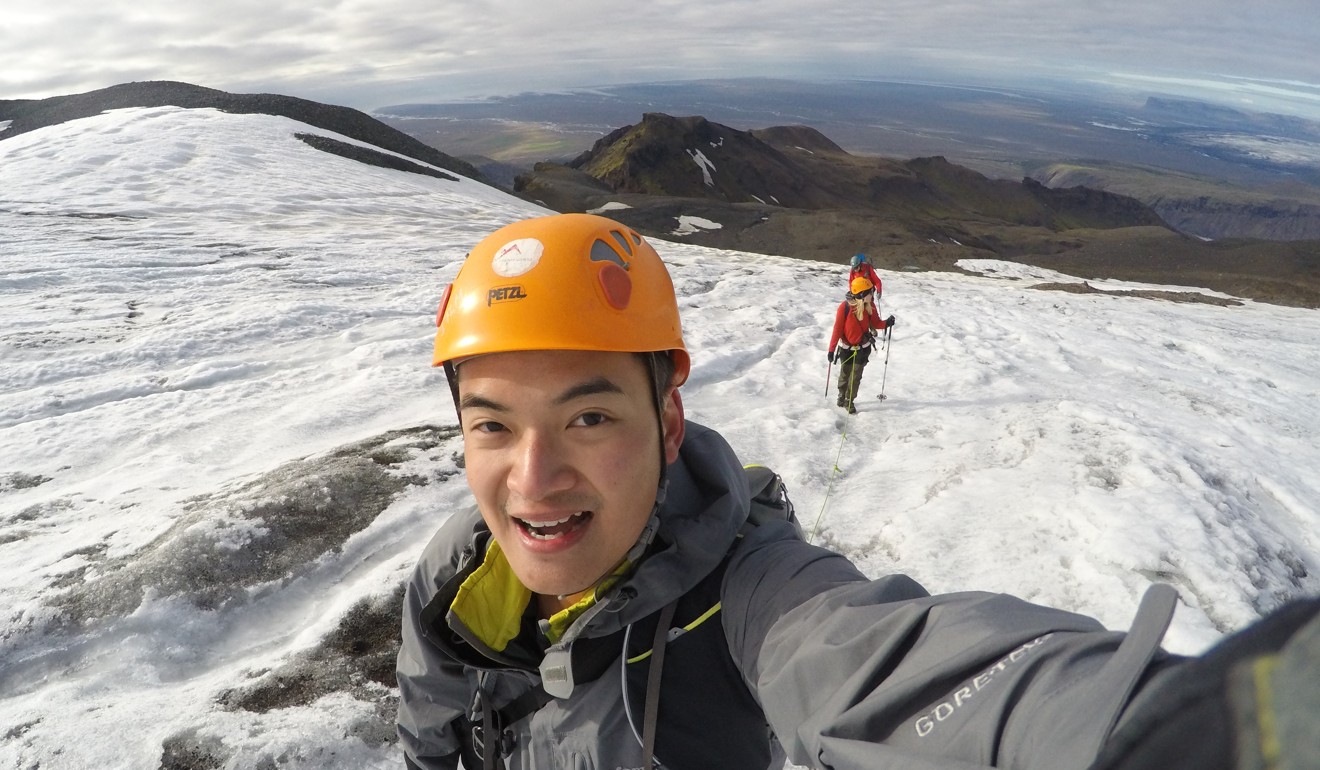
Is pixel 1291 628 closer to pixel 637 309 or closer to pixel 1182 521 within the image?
pixel 637 309

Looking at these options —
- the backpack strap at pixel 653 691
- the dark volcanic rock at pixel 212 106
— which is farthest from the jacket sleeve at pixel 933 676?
the dark volcanic rock at pixel 212 106

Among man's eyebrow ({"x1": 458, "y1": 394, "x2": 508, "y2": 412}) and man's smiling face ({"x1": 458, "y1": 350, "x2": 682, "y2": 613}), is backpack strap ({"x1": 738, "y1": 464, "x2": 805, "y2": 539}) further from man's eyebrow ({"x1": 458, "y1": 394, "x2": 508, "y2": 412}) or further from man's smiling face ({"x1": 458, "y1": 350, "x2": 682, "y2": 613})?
man's eyebrow ({"x1": 458, "y1": 394, "x2": 508, "y2": 412})

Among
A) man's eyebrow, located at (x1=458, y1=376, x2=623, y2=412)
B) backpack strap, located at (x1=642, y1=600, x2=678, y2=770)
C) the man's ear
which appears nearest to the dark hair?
the man's ear

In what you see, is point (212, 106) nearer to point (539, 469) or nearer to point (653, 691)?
point (539, 469)

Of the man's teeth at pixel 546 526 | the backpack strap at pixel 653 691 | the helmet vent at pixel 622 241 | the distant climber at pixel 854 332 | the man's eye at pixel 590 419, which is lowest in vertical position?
the distant climber at pixel 854 332

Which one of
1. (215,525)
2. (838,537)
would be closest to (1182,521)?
(838,537)

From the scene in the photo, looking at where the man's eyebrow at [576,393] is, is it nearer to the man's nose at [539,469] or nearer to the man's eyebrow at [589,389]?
the man's eyebrow at [589,389]
